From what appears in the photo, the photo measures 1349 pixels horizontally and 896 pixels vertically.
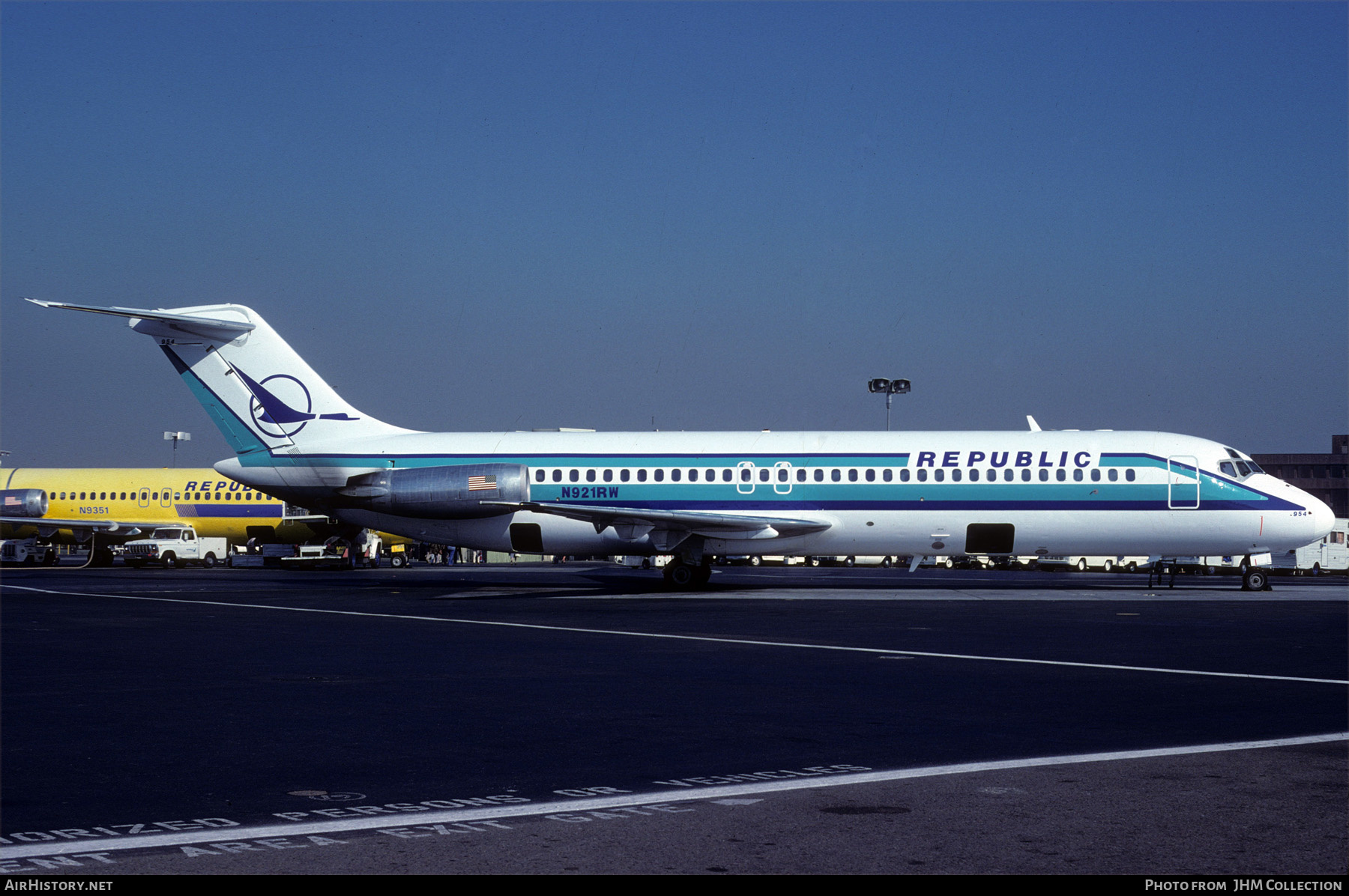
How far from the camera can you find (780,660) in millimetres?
15578

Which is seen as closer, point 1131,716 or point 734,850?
point 734,850

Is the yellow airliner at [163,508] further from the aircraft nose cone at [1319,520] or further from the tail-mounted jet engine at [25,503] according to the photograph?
the aircraft nose cone at [1319,520]

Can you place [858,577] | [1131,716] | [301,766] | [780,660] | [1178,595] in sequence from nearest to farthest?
[301,766]
[1131,716]
[780,660]
[1178,595]
[858,577]

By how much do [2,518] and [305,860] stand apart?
60542mm

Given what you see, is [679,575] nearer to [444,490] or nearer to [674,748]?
[444,490]

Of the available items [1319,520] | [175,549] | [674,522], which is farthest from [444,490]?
[175,549]

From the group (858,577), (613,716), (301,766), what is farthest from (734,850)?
(858,577)

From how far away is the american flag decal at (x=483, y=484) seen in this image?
33875 millimetres

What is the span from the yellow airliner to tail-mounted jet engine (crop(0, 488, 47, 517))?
33 centimetres

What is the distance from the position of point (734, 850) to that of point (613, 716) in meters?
4.71

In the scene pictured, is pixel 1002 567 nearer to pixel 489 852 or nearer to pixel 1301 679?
pixel 1301 679

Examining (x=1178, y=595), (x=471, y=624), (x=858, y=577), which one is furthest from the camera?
(x=858, y=577)

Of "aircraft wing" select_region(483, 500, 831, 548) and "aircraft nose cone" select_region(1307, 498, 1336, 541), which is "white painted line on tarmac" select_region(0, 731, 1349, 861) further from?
"aircraft nose cone" select_region(1307, 498, 1336, 541)

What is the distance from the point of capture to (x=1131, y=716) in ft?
35.6
